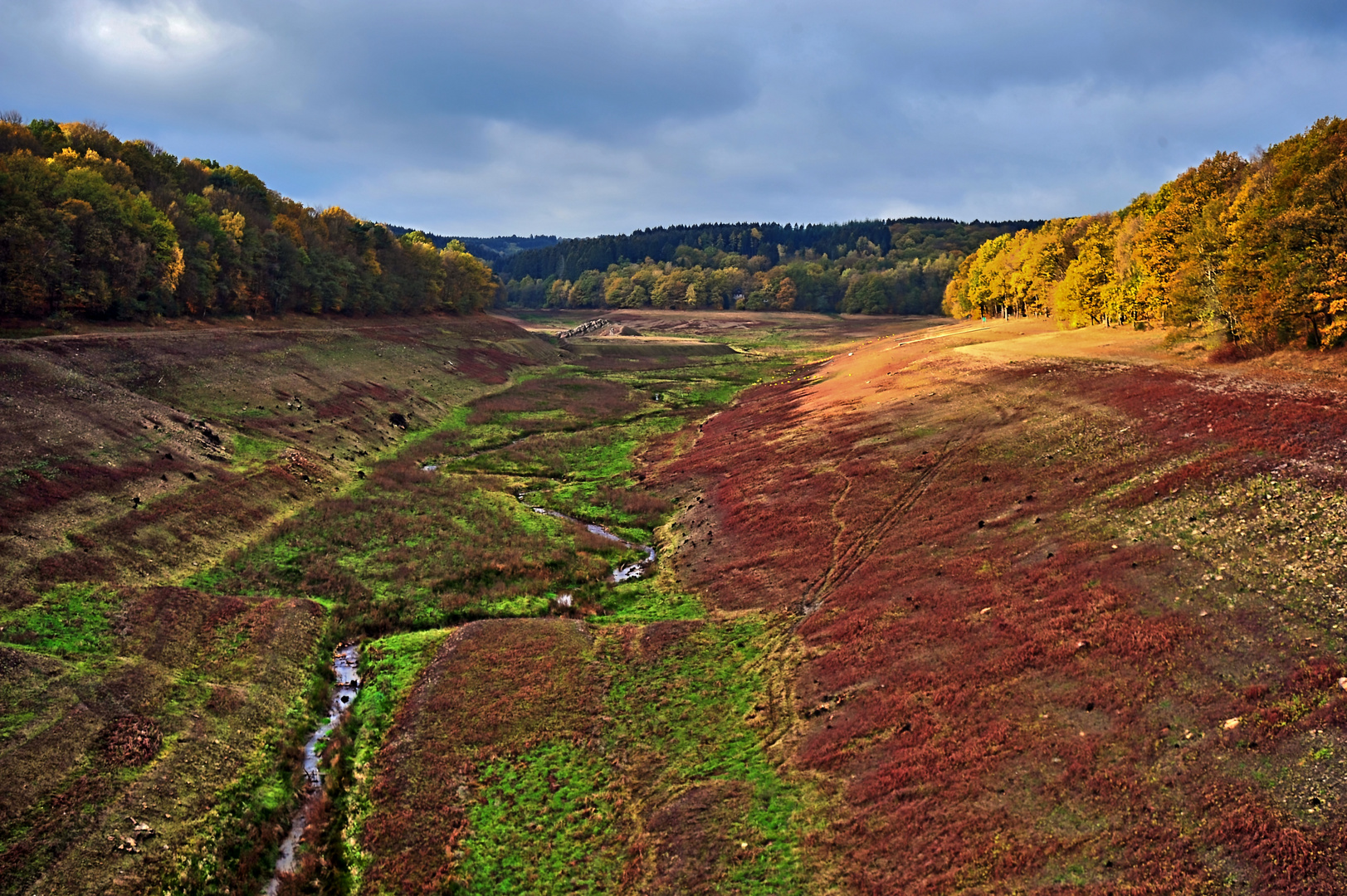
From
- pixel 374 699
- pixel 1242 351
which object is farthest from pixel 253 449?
pixel 1242 351

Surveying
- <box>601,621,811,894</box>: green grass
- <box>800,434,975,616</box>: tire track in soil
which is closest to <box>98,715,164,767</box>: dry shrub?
<box>601,621,811,894</box>: green grass

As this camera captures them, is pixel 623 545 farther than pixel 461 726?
Yes

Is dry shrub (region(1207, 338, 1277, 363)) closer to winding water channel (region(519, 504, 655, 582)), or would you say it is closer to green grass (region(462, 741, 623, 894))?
winding water channel (region(519, 504, 655, 582))

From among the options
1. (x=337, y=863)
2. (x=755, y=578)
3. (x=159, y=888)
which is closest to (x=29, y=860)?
(x=159, y=888)

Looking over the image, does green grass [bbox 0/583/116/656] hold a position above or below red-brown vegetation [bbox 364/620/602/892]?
above

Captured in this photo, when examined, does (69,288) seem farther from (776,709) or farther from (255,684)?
(776,709)

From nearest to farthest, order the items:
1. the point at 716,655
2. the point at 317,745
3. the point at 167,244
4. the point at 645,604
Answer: the point at 317,745 → the point at 716,655 → the point at 645,604 → the point at 167,244

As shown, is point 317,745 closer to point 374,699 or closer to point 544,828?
point 374,699

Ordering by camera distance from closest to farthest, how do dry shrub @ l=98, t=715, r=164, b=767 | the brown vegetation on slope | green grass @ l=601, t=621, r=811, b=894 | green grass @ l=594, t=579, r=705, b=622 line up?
the brown vegetation on slope, green grass @ l=601, t=621, r=811, b=894, dry shrub @ l=98, t=715, r=164, b=767, green grass @ l=594, t=579, r=705, b=622
